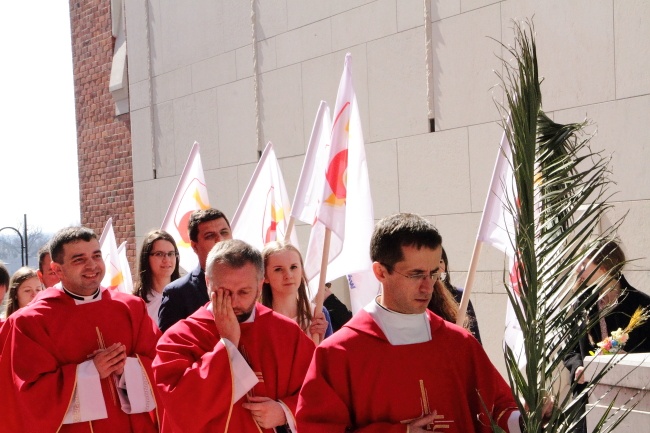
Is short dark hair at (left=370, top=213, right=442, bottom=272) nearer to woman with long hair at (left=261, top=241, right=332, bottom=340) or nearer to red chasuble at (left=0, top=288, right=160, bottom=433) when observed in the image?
woman with long hair at (left=261, top=241, right=332, bottom=340)

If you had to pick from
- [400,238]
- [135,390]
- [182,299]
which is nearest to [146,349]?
[135,390]

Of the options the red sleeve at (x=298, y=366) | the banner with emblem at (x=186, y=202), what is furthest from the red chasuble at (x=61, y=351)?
the banner with emblem at (x=186, y=202)

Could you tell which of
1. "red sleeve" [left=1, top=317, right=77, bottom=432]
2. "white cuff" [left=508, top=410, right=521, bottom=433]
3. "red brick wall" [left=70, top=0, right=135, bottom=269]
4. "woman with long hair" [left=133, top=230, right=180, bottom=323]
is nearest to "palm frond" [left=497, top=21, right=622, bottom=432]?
"white cuff" [left=508, top=410, right=521, bottom=433]

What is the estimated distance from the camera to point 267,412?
382 centimetres

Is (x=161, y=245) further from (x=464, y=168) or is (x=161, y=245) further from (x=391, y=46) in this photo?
(x=391, y=46)

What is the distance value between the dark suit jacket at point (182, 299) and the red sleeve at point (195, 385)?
1.60 meters

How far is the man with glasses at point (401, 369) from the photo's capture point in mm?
3072

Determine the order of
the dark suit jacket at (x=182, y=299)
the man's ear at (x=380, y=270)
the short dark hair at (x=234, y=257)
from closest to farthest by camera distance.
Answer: the man's ear at (x=380, y=270)
the short dark hair at (x=234, y=257)
the dark suit jacket at (x=182, y=299)

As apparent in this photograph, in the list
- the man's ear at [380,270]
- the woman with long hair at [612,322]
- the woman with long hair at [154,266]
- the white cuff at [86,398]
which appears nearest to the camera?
the man's ear at [380,270]

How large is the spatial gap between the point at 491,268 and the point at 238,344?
13.2 ft

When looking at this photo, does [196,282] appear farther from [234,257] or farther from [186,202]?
[186,202]

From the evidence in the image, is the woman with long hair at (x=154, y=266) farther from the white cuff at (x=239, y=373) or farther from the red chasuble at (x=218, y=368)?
the white cuff at (x=239, y=373)

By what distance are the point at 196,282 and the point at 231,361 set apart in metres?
1.89

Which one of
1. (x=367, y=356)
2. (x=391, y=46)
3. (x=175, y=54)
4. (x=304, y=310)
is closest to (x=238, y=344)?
(x=367, y=356)
